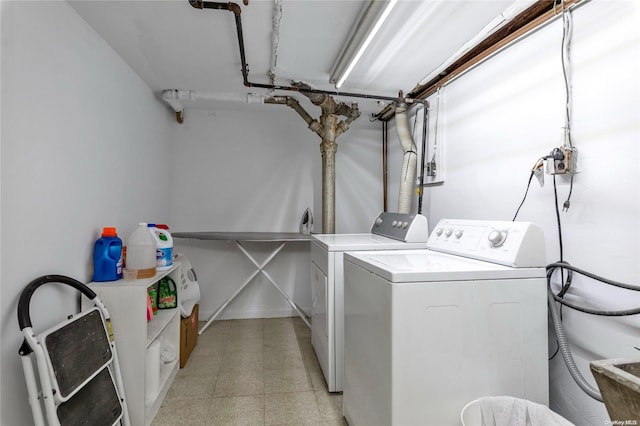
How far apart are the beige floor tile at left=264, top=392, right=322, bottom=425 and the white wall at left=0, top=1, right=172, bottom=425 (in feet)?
3.69

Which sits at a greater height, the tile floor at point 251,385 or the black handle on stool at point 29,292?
the black handle on stool at point 29,292

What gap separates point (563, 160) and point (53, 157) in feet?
7.76

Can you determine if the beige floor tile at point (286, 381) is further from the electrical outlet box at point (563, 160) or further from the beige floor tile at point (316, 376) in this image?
the electrical outlet box at point (563, 160)

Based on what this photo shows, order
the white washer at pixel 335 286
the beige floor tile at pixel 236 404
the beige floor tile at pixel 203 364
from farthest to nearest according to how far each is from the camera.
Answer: the beige floor tile at pixel 203 364 < the white washer at pixel 335 286 < the beige floor tile at pixel 236 404

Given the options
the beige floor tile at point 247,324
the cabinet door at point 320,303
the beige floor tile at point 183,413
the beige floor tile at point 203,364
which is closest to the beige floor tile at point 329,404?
the cabinet door at point 320,303

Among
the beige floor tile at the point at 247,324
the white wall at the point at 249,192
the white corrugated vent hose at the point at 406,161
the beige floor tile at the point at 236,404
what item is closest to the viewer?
the beige floor tile at the point at 236,404

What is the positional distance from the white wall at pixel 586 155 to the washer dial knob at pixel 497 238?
0.30 metres

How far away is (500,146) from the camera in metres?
1.68

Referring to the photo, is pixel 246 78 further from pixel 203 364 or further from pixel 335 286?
pixel 203 364

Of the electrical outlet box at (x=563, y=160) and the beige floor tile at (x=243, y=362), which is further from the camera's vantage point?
the beige floor tile at (x=243, y=362)

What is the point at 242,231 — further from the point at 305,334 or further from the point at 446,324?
the point at 446,324

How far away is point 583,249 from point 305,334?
2.27 metres

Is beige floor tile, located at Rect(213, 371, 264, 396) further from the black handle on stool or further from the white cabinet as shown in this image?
the black handle on stool

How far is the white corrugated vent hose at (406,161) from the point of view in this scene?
2516mm
